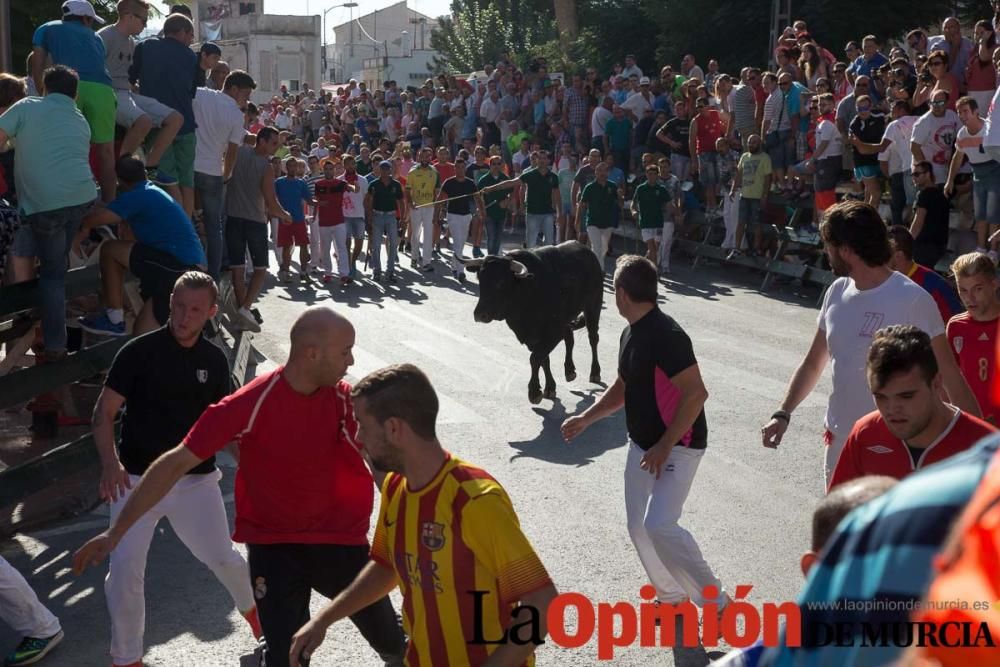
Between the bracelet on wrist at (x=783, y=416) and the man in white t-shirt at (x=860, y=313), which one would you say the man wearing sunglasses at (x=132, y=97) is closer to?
the bracelet on wrist at (x=783, y=416)

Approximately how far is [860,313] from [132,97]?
310 inches

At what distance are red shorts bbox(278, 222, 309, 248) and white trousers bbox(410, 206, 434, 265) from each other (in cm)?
238

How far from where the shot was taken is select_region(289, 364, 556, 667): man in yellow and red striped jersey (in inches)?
141

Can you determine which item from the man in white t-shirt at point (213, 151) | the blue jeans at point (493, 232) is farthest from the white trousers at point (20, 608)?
the blue jeans at point (493, 232)

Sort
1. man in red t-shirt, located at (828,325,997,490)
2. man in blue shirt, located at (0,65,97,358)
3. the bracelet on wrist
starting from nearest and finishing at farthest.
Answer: man in red t-shirt, located at (828,325,997,490) → the bracelet on wrist → man in blue shirt, located at (0,65,97,358)

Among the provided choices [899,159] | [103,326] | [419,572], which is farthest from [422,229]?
[419,572]

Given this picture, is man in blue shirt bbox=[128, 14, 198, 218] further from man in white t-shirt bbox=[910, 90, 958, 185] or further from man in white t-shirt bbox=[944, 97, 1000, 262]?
man in white t-shirt bbox=[910, 90, 958, 185]

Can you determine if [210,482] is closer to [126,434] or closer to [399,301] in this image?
[126,434]

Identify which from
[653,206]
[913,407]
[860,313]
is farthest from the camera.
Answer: [653,206]

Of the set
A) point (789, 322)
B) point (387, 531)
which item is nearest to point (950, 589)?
point (387, 531)

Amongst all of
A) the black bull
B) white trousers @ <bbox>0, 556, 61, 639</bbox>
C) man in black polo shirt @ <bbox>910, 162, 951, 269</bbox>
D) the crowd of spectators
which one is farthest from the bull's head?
white trousers @ <bbox>0, 556, 61, 639</bbox>

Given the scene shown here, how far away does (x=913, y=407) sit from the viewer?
13.9ft

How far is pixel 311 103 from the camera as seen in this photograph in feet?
141

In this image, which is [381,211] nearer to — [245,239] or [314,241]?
[314,241]
